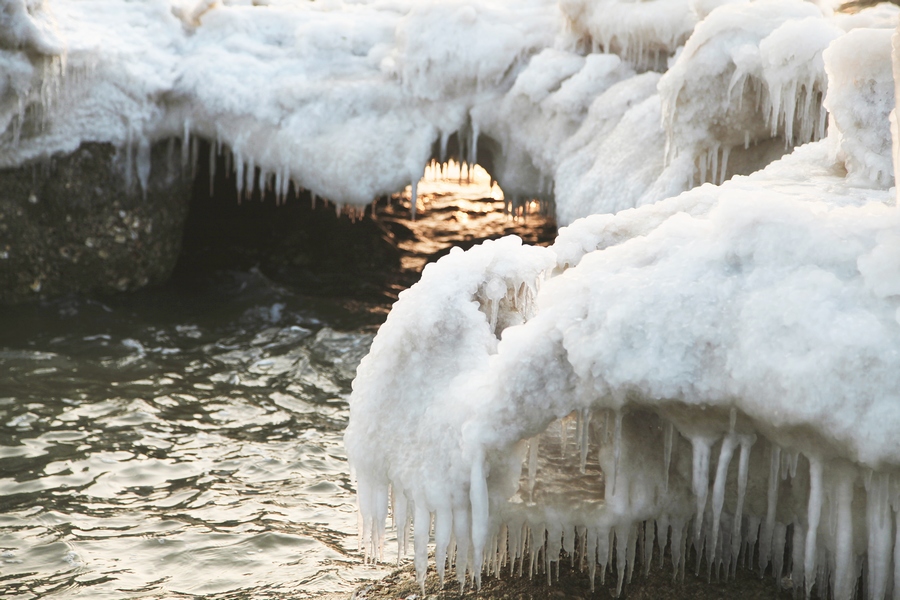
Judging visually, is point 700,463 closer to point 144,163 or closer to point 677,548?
point 677,548

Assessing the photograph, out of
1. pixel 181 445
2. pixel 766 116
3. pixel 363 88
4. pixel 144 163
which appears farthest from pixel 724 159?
pixel 144 163

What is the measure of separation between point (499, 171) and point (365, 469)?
5056 millimetres

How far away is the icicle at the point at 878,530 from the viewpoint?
2.50m

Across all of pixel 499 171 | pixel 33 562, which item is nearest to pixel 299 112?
pixel 499 171

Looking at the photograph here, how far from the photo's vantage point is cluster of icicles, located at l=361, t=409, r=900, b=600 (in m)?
2.60

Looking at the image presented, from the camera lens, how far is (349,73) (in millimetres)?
7797

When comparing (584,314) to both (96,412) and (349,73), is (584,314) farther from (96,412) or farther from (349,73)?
(349,73)

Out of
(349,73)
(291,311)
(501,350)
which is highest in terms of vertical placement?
(349,73)

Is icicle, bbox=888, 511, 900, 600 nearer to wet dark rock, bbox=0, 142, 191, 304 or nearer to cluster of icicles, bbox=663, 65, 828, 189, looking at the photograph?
cluster of icicles, bbox=663, 65, 828, 189

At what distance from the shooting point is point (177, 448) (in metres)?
5.57

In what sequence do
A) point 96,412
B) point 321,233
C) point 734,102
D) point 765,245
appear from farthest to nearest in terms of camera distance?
point 321,233 < point 96,412 < point 734,102 < point 765,245

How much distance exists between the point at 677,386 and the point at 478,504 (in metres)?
0.72

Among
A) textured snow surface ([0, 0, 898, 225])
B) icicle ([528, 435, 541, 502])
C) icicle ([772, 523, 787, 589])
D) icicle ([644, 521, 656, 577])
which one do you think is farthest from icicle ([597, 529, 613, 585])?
textured snow surface ([0, 0, 898, 225])

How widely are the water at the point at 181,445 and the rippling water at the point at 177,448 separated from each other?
12 mm
